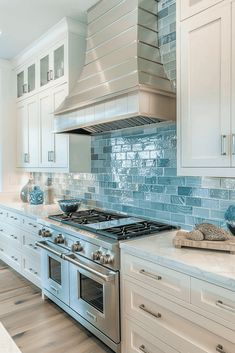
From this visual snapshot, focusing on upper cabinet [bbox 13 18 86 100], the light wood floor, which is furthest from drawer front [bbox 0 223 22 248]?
upper cabinet [bbox 13 18 86 100]

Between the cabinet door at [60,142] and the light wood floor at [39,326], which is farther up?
the cabinet door at [60,142]

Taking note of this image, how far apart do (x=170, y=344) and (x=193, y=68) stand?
5.44 ft

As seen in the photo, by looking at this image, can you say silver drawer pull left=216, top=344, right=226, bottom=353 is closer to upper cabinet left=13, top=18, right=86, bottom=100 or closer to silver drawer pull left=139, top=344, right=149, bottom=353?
silver drawer pull left=139, top=344, right=149, bottom=353

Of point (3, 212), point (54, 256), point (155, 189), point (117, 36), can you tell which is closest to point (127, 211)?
point (155, 189)

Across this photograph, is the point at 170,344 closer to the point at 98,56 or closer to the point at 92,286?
the point at 92,286

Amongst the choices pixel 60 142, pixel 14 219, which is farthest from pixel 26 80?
pixel 14 219

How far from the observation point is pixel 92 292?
2.24 m

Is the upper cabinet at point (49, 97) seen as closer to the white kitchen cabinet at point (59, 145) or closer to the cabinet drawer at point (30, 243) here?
the white kitchen cabinet at point (59, 145)

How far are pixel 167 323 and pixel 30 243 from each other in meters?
2.00

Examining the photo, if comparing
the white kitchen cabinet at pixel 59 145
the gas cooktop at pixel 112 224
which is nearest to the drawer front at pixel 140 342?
the gas cooktop at pixel 112 224

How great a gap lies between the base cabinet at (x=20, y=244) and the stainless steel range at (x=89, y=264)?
272mm

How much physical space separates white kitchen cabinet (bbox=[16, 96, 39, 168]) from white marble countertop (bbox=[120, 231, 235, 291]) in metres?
2.39

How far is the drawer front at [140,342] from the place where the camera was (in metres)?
1.71

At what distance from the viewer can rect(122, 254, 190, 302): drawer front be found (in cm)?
155
